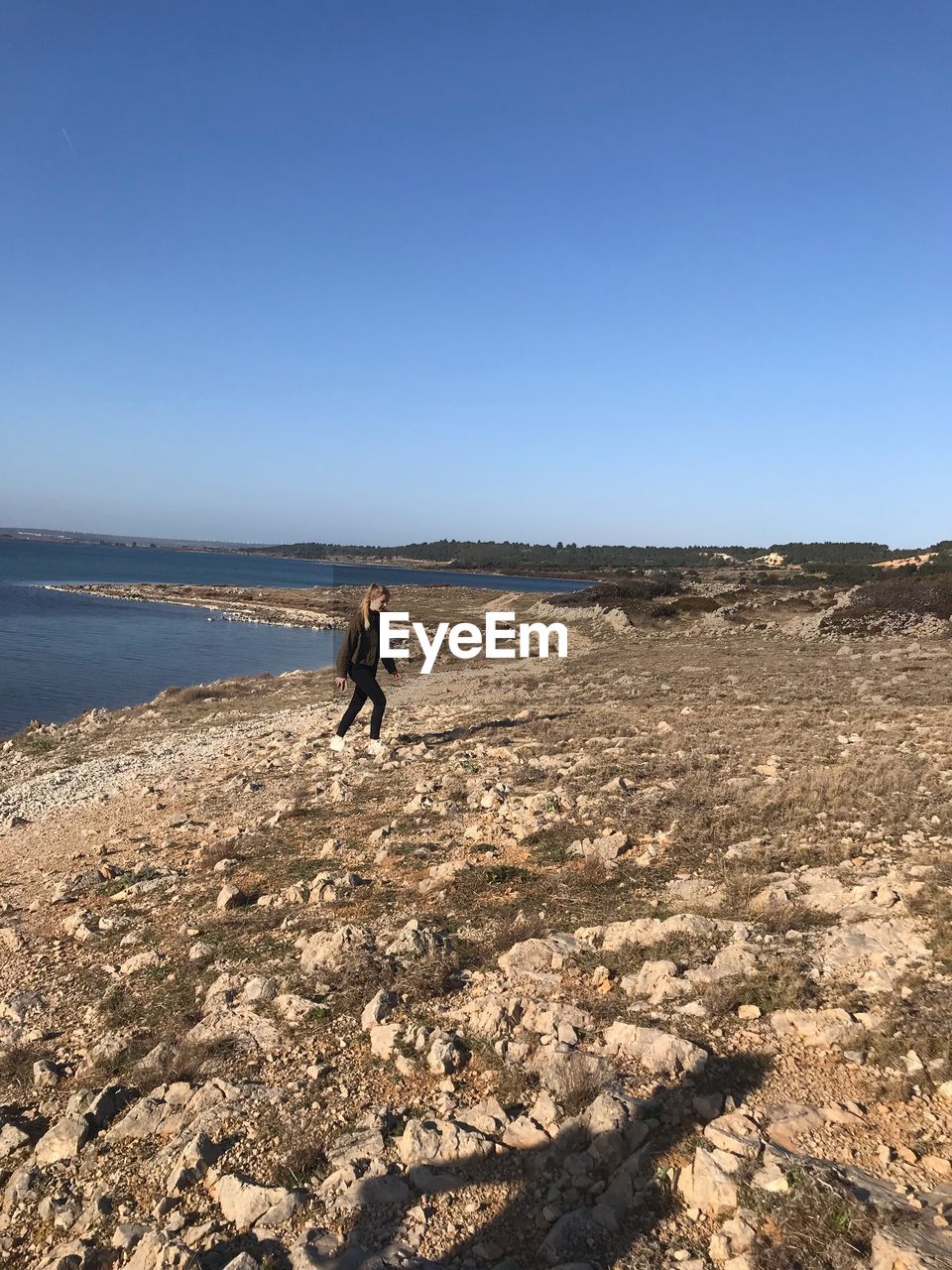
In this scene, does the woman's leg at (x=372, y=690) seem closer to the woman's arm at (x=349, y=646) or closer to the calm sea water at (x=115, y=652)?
the woman's arm at (x=349, y=646)

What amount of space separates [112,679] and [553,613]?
26.3 meters

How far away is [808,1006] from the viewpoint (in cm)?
501

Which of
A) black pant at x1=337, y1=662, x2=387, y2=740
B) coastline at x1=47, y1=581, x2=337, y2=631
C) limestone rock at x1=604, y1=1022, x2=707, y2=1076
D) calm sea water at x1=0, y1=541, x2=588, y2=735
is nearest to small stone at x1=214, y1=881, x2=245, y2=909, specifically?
limestone rock at x1=604, y1=1022, x2=707, y2=1076

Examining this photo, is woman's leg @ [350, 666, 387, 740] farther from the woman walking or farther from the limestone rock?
the limestone rock

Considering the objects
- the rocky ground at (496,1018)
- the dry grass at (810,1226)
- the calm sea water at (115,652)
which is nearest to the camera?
the dry grass at (810,1226)

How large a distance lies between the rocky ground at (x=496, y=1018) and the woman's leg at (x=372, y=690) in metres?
1.73

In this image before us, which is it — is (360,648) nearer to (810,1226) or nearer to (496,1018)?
(496,1018)

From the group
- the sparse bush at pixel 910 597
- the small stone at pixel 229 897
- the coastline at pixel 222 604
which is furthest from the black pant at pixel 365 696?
the coastline at pixel 222 604

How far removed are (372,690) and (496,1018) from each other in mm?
8724

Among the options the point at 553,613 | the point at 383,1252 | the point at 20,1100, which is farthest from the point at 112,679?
the point at 383,1252

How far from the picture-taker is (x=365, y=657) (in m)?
13.2

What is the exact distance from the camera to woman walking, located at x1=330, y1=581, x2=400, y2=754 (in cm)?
1295

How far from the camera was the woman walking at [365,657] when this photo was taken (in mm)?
12945

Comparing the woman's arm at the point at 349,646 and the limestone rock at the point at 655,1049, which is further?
Result: the woman's arm at the point at 349,646
